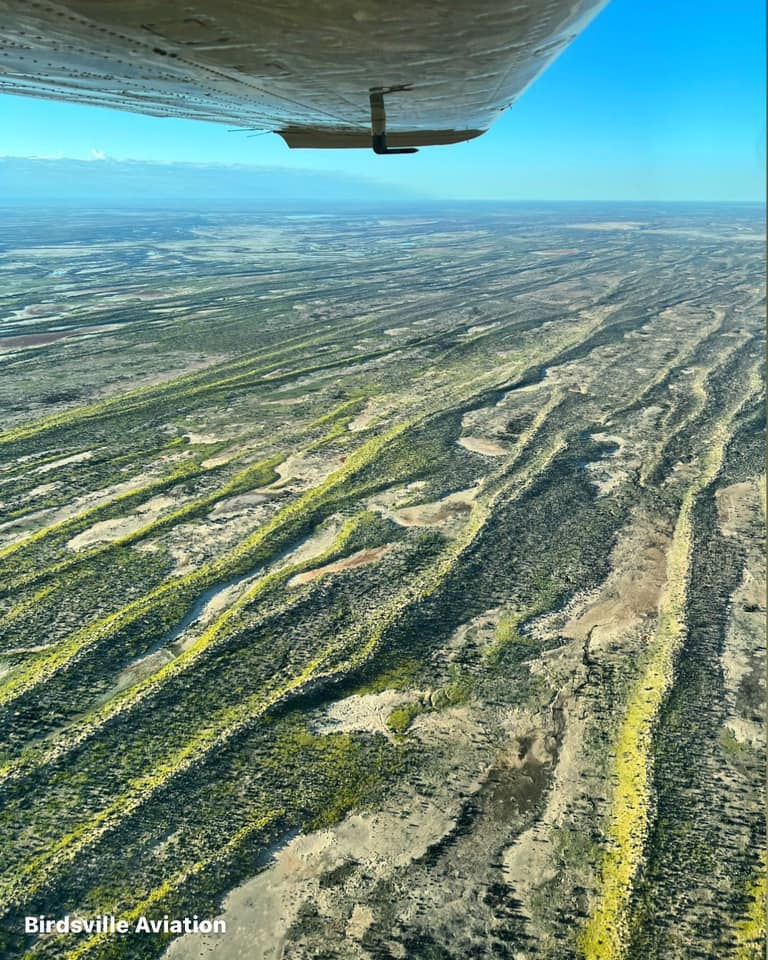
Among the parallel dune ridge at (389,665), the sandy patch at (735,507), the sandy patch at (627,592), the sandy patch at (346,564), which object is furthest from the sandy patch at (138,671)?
the sandy patch at (735,507)

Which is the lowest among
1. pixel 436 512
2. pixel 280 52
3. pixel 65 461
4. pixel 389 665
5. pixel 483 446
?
pixel 389 665

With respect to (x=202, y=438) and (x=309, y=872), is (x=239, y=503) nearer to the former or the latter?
(x=202, y=438)

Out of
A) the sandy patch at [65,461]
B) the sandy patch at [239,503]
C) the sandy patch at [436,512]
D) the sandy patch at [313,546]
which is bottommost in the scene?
the sandy patch at [313,546]

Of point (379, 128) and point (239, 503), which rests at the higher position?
point (379, 128)

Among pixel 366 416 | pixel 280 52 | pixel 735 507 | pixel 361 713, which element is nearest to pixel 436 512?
pixel 361 713

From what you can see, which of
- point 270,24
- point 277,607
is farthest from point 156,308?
point 270,24

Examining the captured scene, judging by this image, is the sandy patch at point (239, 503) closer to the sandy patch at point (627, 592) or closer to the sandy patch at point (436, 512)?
the sandy patch at point (436, 512)

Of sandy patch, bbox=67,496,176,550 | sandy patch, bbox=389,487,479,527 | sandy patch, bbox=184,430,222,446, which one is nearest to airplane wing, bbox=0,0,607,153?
sandy patch, bbox=389,487,479,527
